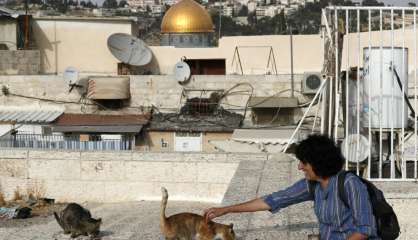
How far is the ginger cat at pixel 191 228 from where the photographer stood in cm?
547

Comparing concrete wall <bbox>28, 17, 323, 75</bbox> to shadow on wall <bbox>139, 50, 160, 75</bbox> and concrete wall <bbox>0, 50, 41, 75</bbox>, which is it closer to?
shadow on wall <bbox>139, 50, 160, 75</bbox>

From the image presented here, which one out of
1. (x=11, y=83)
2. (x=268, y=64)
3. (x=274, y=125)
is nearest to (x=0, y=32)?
(x=11, y=83)

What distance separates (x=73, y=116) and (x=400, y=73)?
18045 millimetres

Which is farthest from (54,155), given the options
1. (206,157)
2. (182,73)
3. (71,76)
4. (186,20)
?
(186,20)

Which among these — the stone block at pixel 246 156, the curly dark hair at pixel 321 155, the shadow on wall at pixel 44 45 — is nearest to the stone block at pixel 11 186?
the stone block at pixel 246 156

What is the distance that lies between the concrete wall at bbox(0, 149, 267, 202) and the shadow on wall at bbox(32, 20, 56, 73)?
760 inches

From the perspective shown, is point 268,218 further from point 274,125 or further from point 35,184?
point 274,125

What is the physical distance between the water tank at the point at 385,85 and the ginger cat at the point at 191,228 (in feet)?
9.00

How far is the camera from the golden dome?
35.8m

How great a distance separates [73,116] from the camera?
968 inches

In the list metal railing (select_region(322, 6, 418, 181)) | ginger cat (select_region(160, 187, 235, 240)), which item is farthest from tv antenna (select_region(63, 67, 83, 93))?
ginger cat (select_region(160, 187, 235, 240))

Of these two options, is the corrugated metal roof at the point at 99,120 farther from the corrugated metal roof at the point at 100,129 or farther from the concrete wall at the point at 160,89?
the concrete wall at the point at 160,89

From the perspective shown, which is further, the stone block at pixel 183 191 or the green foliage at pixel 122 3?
the green foliage at pixel 122 3

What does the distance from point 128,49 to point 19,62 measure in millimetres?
4360
